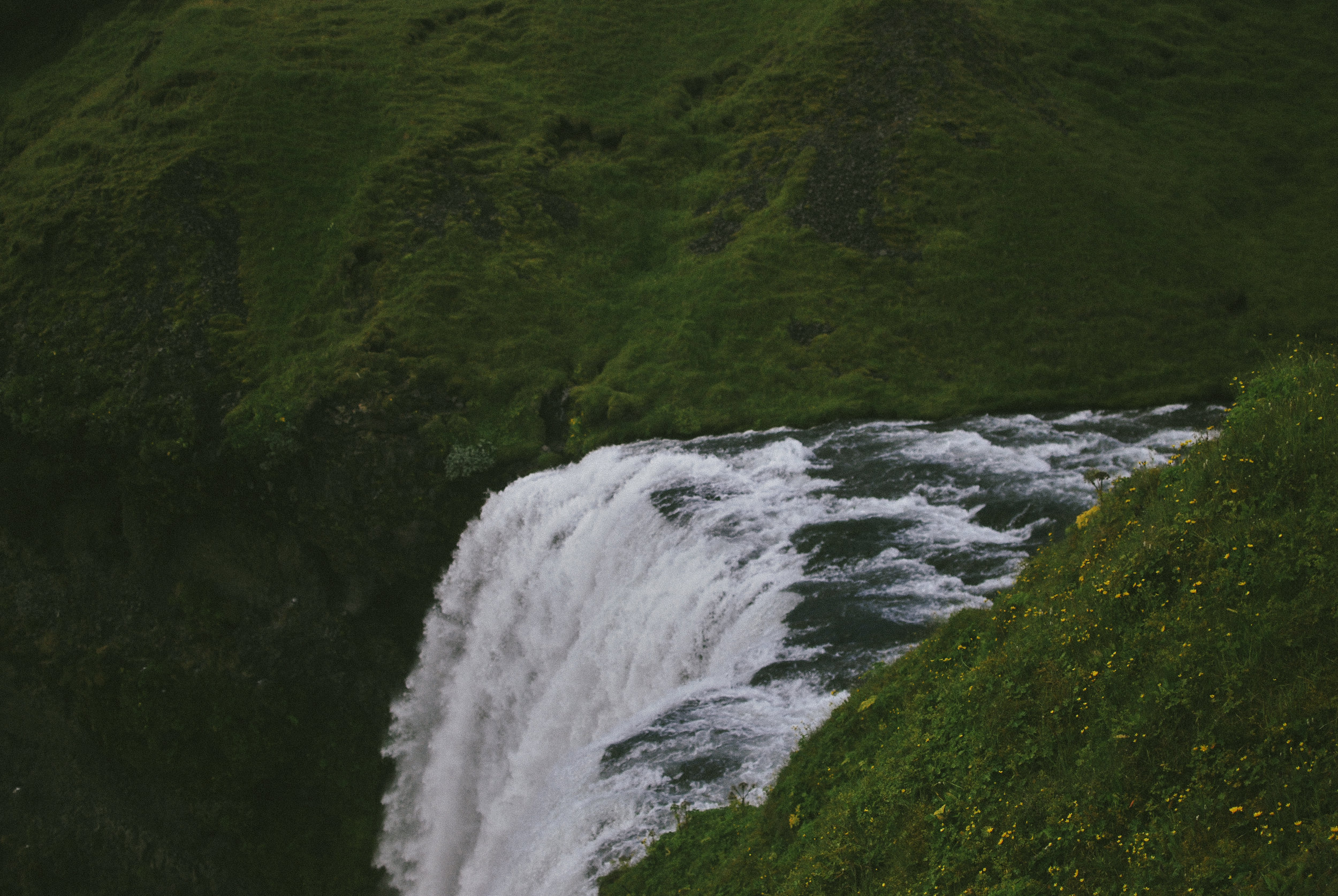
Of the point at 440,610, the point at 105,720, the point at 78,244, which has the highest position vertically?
the point at 78,244

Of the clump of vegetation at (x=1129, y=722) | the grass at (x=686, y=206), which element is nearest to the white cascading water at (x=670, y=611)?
the clump of vegetation at (x=1129, y=722)

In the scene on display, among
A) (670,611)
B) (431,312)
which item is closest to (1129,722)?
(670,611)

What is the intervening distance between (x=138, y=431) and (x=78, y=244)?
7641 millimetres

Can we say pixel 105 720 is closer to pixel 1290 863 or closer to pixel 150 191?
pixel 150 191

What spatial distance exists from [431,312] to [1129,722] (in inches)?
938

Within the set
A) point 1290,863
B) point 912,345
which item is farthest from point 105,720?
point 1290,863

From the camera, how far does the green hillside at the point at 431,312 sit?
25375 mm

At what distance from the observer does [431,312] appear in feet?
91.4

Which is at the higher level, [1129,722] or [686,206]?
[1129,722]

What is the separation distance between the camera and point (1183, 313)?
26078 mm

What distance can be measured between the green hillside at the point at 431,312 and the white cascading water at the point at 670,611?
2.24 m

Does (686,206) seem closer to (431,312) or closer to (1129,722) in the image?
(431,312)

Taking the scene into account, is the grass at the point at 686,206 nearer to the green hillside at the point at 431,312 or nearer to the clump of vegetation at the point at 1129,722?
the green hillside at the point at 431,312

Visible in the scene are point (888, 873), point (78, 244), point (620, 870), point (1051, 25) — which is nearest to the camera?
point (888, 873)
